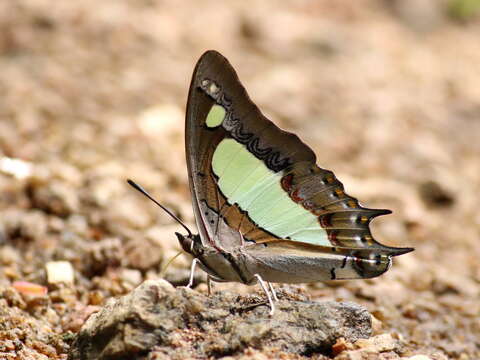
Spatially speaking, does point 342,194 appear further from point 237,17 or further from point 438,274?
point 237,17

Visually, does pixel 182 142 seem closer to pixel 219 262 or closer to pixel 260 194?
pixel 260 194

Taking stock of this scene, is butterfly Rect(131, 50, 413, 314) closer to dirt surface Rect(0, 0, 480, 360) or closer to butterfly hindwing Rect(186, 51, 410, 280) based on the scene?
butterfly hindwing Rect(186, 51, 410, 280)

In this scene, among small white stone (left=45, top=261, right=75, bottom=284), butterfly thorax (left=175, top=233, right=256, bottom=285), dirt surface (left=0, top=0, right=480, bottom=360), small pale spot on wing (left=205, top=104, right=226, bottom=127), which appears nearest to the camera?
butterfly thorax (left=175, top=233, right=256, bottom=285)

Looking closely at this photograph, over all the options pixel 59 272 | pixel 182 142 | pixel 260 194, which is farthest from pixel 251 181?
pixel 182 142

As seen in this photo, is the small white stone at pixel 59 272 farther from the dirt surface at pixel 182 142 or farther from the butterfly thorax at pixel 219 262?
the butterfly thorax at pixel 219 262

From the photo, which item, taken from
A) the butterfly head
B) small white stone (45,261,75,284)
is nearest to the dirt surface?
small white stone (45,261,75,284)

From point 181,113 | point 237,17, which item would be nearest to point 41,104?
point 181,113

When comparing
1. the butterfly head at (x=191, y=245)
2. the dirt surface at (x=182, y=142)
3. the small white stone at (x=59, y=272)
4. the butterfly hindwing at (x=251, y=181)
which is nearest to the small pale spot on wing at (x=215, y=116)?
the butterfly hindwing at (x=251, y=181)
